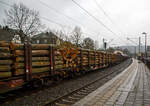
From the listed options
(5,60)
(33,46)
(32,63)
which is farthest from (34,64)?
(5,60)

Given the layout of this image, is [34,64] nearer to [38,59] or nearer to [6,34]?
[38,59]

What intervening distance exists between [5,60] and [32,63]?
58.4 inches

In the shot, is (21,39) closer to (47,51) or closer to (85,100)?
(47,51)

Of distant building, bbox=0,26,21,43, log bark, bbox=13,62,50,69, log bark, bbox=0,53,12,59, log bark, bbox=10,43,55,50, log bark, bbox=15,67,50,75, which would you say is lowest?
log bark, bbox=15,67,50,75

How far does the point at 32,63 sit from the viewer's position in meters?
6.58

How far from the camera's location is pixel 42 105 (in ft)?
16.0

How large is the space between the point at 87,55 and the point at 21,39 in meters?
17.3

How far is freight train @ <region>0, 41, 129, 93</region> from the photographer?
5.23 m

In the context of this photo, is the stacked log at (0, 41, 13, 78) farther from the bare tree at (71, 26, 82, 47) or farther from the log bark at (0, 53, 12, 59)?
the bare tree at (71, 26, 82, 47)

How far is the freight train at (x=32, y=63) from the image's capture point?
523 centimetres

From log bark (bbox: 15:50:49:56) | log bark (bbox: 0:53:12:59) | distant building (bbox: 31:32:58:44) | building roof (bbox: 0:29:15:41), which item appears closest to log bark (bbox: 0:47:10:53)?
log bark (bbox: 0:53:12:59)

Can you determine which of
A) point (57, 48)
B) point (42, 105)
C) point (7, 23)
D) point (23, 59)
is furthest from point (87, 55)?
point (7, 23)

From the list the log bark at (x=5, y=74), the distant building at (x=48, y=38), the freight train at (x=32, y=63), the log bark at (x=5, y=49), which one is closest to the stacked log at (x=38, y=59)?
the freight train at (x=32, y=63)

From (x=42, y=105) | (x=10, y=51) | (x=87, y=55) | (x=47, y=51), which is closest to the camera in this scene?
(x=42, y=105)
